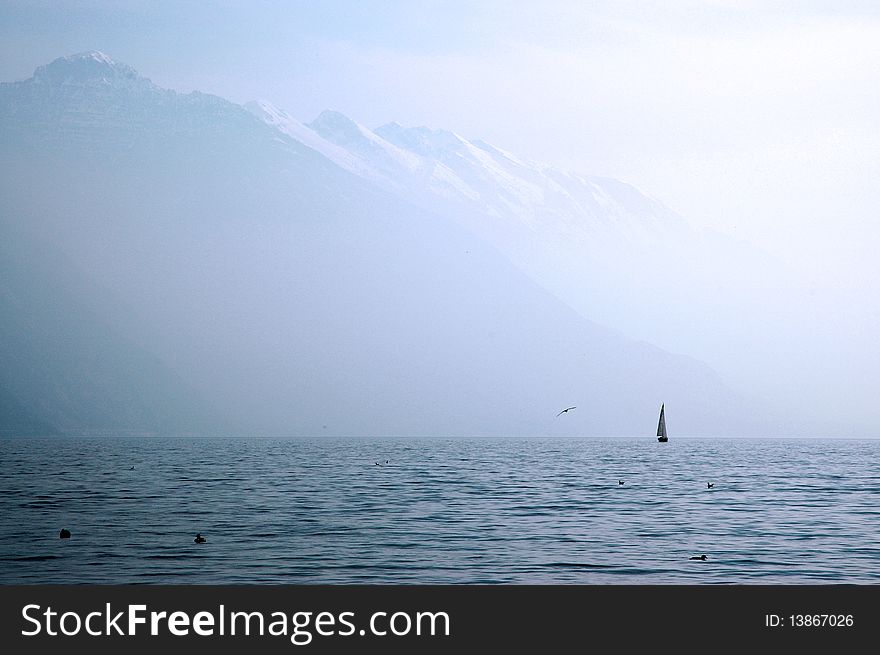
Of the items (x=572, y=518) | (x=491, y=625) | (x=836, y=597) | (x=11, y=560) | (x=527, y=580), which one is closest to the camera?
(x=491, y=625)

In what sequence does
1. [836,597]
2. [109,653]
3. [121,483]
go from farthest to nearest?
[121,483], [836,597], [109,653]

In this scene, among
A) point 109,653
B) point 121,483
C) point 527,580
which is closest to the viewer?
point 109,653

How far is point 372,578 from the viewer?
36406 mm

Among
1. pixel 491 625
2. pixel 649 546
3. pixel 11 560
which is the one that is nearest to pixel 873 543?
pixel 649 546

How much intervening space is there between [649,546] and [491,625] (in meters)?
20.5

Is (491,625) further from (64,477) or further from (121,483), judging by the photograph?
(64,477)

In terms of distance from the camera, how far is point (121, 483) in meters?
85.2

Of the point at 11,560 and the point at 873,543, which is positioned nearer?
the point at 11,560

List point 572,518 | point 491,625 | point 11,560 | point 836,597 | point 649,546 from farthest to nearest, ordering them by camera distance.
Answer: point 572,518 → point 649,546 → point 11,560 → point 836,597 → point 491,625

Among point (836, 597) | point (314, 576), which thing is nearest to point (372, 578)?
point (314, 576)

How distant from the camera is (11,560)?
3991 centimetres

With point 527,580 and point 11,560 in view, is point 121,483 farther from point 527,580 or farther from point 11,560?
point 527,580

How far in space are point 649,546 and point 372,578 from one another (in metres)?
12.8

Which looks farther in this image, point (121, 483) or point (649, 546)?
point (121, 483)
